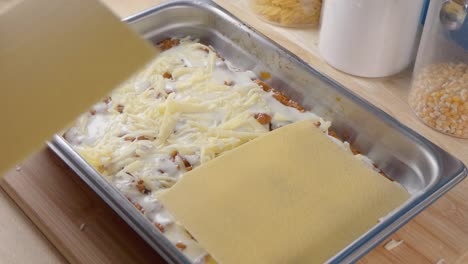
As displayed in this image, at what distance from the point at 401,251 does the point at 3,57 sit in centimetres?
57

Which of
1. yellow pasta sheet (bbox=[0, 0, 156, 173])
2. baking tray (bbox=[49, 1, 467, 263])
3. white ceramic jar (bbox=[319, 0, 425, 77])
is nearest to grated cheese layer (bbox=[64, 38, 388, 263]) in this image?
baking tray (bbox=[49, 1, 467, 263])

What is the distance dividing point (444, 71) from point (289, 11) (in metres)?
0.34

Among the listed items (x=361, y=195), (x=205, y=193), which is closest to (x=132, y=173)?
(x=205, y=193)

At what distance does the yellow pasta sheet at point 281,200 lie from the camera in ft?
2.83

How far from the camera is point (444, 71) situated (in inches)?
42.3

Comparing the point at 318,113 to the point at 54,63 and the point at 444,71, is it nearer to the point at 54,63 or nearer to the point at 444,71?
the point at 444,71

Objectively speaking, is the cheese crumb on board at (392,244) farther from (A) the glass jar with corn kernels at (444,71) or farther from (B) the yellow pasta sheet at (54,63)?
(B) the yellow pasta sheet at (54,63)

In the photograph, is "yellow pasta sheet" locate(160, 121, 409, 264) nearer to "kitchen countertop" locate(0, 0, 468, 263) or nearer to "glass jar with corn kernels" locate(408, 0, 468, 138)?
"kitchen countertop" locate(0, 0, 468, 263)

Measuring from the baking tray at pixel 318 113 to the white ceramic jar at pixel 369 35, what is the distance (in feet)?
0.31

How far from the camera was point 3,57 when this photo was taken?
0.64m

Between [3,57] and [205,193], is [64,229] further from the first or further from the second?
[3,57]

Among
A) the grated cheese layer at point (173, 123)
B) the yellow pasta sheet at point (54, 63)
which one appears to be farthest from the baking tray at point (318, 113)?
the yellow pasta sheet at point (54, 63)

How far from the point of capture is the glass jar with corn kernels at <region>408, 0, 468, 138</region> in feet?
3.42

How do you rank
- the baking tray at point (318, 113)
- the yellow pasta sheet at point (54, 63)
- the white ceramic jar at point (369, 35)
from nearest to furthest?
the yellow pasta sheet at point (54, 63) < the baking tray at point (318, 113) < the white ceramic jar at point (369, 35)
